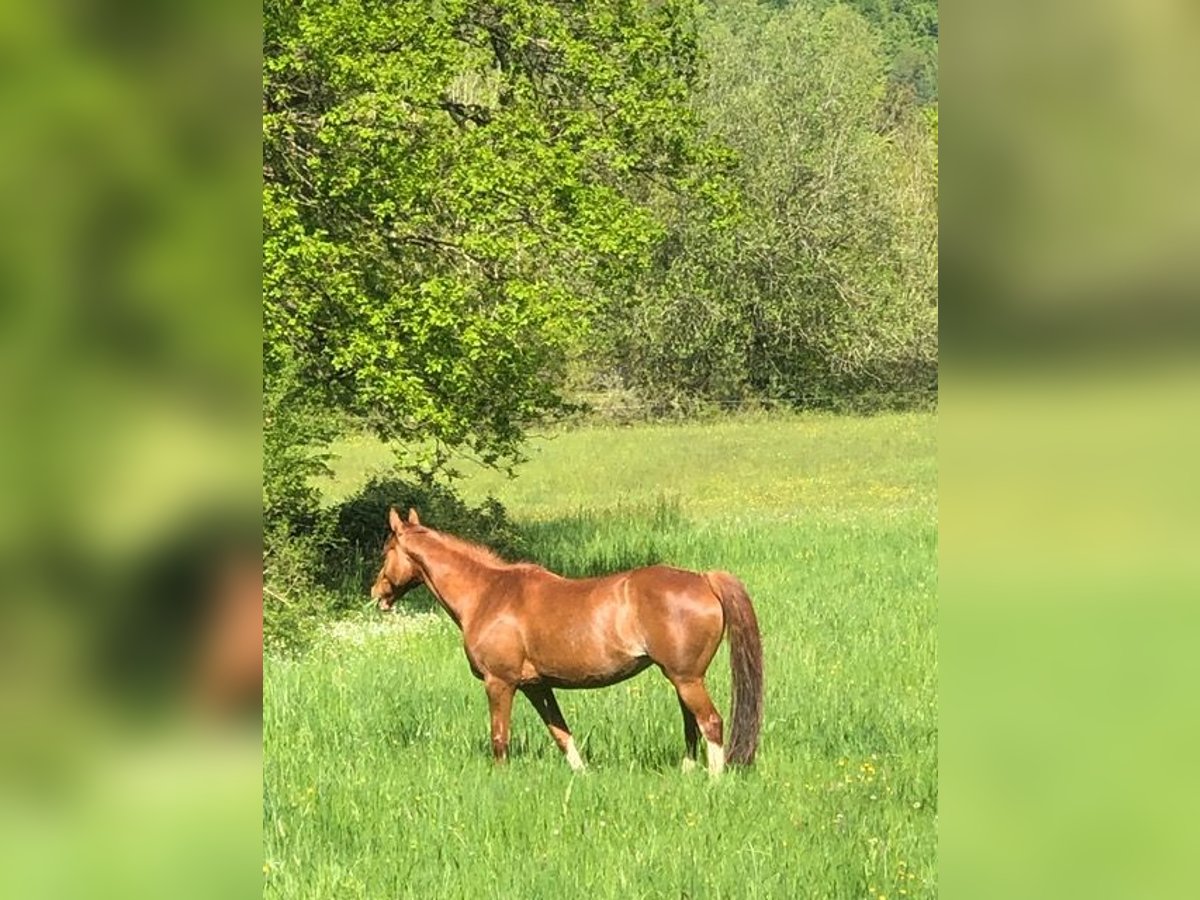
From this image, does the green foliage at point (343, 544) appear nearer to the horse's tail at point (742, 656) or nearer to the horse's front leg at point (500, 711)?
the horse's front leg at point (500, 711)

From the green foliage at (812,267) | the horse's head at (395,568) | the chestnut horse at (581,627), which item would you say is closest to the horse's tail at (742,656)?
the chestnut horse at (581,627)

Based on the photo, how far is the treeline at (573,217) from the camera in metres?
6.17

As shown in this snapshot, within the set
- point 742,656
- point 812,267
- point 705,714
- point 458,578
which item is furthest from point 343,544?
point 742,656

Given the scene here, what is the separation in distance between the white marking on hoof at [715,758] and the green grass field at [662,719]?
47 mm

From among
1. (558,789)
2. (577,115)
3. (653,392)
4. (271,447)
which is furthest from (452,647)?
(577,115)

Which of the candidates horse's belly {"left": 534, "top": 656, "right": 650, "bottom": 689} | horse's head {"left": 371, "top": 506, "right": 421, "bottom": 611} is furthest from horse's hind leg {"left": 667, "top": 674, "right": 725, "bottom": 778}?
horse's head {"left": 371, "top": 506, "right": 421, "bottom": 611}

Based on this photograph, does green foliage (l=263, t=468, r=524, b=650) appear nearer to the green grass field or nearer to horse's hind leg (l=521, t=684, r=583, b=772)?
the green grass field

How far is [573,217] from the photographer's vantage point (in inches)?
257

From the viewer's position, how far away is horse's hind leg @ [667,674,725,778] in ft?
13.0

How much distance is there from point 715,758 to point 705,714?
14cm
